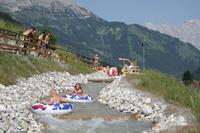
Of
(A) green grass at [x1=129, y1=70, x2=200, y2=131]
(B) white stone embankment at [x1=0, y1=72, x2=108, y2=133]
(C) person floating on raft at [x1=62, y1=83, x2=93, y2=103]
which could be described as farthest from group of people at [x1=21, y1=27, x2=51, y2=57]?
(A) green grass at [x1=129, y1=70, x2=200, y2=131]

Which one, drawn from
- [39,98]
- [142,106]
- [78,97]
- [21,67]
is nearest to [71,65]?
[21,67]

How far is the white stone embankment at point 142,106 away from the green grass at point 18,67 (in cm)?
679

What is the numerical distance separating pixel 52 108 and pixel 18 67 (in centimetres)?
1152

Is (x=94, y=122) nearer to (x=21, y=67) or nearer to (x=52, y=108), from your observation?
(x=52, y=108)

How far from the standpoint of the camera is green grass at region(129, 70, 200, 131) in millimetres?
26316

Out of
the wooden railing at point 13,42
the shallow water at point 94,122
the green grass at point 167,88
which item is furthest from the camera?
the wooden railing at point 13,42

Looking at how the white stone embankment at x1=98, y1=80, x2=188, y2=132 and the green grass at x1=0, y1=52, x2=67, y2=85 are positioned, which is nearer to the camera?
the white stone embankment at x1=98, y1=80, x2=188, y2=132

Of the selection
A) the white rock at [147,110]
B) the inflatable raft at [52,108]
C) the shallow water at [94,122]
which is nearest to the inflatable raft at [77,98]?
the shallow water at [94,122]

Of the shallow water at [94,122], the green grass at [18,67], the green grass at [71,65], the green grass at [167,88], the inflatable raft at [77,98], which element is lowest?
the shallow water at [94,122]

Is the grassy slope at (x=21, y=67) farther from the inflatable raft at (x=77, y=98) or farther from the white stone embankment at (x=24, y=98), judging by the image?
→ the inflatable raft at (x=77, y=98)

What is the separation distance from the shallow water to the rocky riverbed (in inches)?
32.4

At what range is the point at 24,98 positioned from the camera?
28047 millimetres

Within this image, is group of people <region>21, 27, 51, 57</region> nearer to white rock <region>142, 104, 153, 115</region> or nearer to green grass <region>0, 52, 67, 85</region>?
green grass <region>0, 52, 67, 85</region>

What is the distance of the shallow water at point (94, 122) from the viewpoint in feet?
72.3
